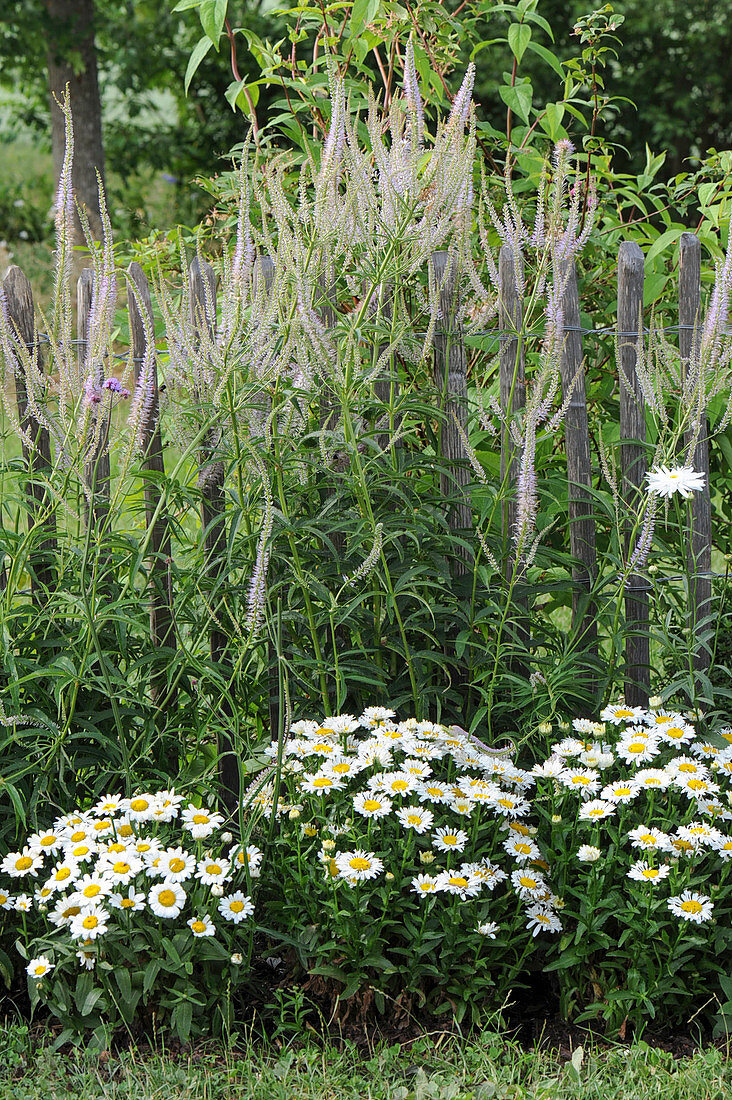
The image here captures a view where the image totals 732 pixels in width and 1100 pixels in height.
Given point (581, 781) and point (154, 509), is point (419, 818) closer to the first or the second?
point (581, 781)

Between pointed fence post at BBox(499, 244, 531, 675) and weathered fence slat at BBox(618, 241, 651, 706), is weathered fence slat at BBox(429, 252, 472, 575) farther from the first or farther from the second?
weathered fence slat at BBox(618, 241, 651, 706)

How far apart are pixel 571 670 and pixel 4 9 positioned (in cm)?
1062

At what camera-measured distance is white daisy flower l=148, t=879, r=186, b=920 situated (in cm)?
225

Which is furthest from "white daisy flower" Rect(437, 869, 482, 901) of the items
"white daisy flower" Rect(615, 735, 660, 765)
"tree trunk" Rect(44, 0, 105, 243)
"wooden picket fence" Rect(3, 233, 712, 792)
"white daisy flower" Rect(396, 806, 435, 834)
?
"tree trunk" Rect(44, 0, 105, 243)

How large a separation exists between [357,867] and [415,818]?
18cm

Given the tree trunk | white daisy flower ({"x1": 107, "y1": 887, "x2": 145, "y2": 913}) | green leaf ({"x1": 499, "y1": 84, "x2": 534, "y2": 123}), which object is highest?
the tree trunk

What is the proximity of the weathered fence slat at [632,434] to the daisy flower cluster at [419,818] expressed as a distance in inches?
25.7

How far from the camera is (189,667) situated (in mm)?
2666

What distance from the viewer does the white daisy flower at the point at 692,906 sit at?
2.30 meters

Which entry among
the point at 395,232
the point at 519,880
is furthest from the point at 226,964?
the point at 395,232

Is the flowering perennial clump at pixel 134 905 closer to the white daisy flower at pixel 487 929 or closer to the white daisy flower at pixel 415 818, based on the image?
the white daisy flower at pixel 415 818

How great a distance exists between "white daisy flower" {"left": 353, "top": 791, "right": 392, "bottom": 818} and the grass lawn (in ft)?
1.69

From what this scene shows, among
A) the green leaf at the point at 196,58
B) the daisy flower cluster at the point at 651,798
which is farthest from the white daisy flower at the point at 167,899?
the green leaf at the point at 196,58

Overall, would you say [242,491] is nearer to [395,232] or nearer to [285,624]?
[285,624]
